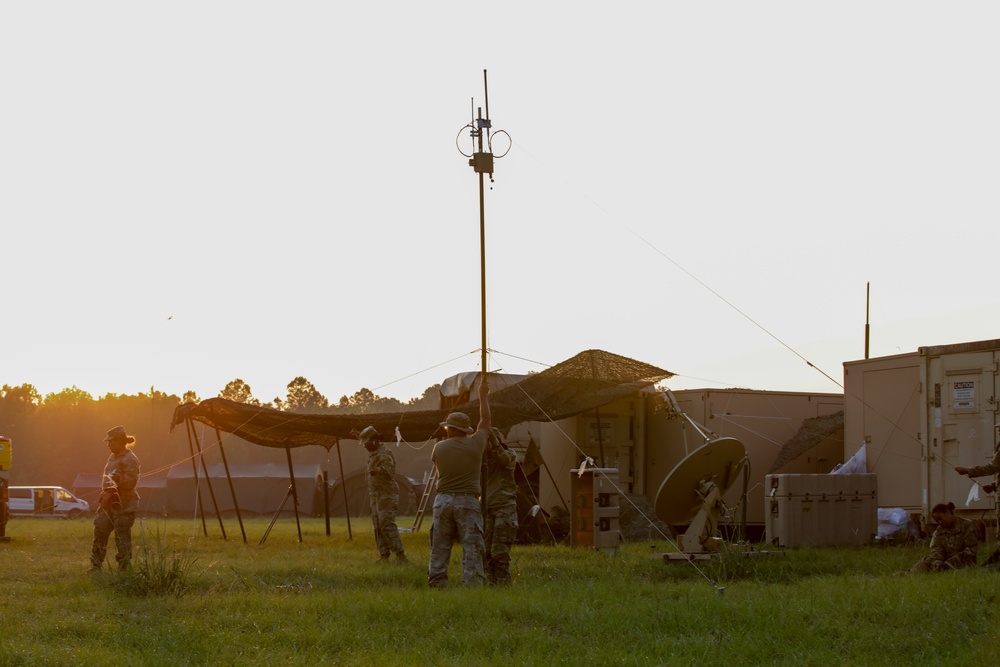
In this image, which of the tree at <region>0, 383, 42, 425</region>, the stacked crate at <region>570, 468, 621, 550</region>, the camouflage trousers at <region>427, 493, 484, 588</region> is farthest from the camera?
the tree at <region>0, 383, 42, 425</region>

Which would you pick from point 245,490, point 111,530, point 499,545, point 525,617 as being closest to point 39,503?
point 245,490

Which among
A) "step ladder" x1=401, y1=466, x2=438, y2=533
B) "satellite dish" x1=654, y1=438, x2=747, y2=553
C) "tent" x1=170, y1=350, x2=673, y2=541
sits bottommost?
"step ladder" x1=401, y1=466, x2=438, y2=533

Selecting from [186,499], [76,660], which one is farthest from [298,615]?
[186,499]

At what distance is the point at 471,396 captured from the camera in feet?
74.4

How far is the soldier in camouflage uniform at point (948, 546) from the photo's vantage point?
39.8ft

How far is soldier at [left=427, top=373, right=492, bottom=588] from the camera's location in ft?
38.9

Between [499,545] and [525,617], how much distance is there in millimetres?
3016

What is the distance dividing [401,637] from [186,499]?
37777 millimetres

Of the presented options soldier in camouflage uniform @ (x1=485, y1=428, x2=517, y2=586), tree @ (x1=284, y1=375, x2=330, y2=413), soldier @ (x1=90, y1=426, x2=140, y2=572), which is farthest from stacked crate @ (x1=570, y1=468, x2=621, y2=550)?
tree @ (x1=284, y1=375, x2=330, y2=413)

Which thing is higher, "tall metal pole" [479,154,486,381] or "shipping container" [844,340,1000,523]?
"tall metal pole" [479,154,486,381]

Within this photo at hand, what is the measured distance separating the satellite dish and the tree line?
45174mm

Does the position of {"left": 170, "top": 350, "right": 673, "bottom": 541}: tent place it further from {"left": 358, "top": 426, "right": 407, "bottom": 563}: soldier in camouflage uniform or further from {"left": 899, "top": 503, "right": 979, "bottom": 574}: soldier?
{"left": 899, "top": 503, "right": 979, "bottom": 574}: soldier

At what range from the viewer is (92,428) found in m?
71.1

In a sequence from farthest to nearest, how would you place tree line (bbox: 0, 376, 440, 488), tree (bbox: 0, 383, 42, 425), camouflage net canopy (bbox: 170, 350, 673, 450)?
tree (bbox: 0, 383, 42, 425) → tree line (bbox: 0, 376, 440, 488) → camouflage net canopy (bbox: 170, 350, 673, 450)
